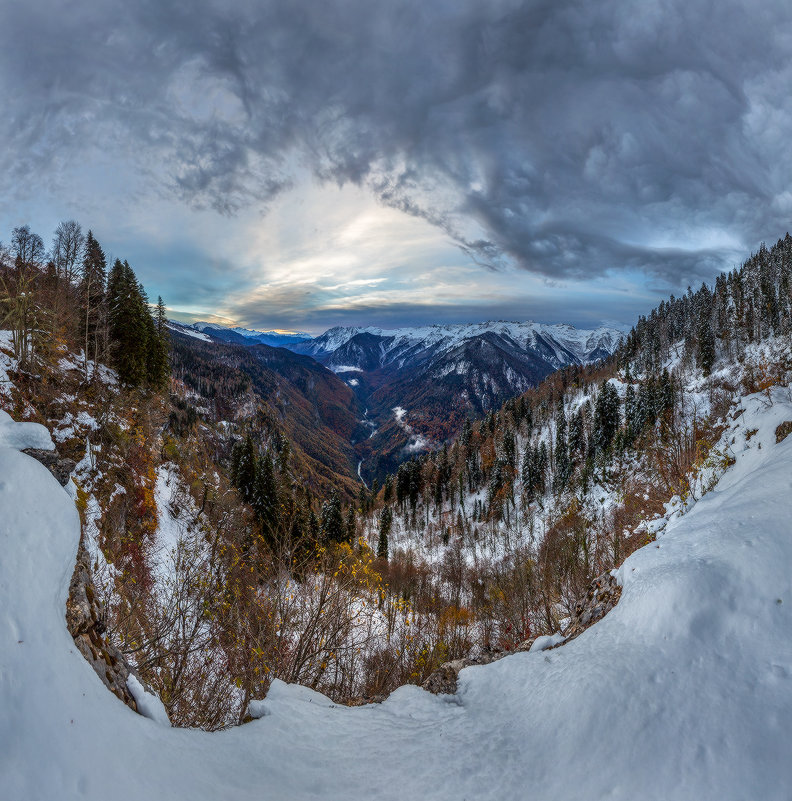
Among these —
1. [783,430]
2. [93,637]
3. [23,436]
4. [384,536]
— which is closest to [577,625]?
[783,430]

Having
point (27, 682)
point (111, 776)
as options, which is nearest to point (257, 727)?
point (111, 776)

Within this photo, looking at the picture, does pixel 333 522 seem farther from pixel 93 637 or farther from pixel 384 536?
pixel 93 637

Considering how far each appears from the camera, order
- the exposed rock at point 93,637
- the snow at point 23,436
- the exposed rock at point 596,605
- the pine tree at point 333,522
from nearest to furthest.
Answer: the exposed rock at point 93,637 → the snow at point 23,436 → the exposed rock at point 596,605 → the pine tree at point 333,522

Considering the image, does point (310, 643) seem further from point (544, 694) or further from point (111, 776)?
point (111, 776)

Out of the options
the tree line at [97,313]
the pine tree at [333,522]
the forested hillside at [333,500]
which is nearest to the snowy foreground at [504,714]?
the forested hillside at [333,500]

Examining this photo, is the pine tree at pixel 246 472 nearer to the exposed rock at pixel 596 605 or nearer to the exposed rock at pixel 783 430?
the exposed rock at pixel 596 605

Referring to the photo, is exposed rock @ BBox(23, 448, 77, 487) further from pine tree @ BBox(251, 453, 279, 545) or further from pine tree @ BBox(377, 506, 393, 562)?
pine tree @ BBox(377, 506, 393, 562)

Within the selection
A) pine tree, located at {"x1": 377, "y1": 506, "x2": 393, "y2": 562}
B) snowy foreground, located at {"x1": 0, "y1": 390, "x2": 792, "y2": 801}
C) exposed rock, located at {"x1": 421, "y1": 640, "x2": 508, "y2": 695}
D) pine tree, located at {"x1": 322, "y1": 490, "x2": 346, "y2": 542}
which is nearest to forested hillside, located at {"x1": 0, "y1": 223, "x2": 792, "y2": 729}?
pine tree, located at {"x1": 322, "y1": 490, "x2": 346, "y2": 542}

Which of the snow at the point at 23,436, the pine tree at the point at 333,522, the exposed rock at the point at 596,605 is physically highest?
the snow at the point at 23,436
